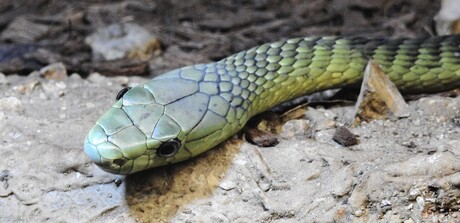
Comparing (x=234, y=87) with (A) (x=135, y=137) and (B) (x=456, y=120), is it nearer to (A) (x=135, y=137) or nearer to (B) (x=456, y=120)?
(A) (x=135, y=137)

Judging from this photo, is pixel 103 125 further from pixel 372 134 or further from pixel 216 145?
pixel 372 134

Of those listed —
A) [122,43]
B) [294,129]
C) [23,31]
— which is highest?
[294,129]

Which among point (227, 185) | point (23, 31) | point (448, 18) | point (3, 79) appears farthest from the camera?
point (23, 31)

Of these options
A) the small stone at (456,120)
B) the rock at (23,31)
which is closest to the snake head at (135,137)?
the small stone at (456,120)

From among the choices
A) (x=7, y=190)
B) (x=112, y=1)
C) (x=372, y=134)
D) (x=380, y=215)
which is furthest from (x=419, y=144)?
(x=112, y=1)

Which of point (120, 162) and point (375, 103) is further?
point (375, 103)

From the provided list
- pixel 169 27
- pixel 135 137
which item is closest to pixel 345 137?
pixel 135 137

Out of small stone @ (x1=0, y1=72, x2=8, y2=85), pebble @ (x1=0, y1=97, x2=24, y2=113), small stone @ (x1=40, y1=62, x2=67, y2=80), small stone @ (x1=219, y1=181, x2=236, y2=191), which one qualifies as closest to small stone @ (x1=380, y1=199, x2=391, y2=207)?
small stone @ (x1=219, y1=181, x2=236, y2=191)
